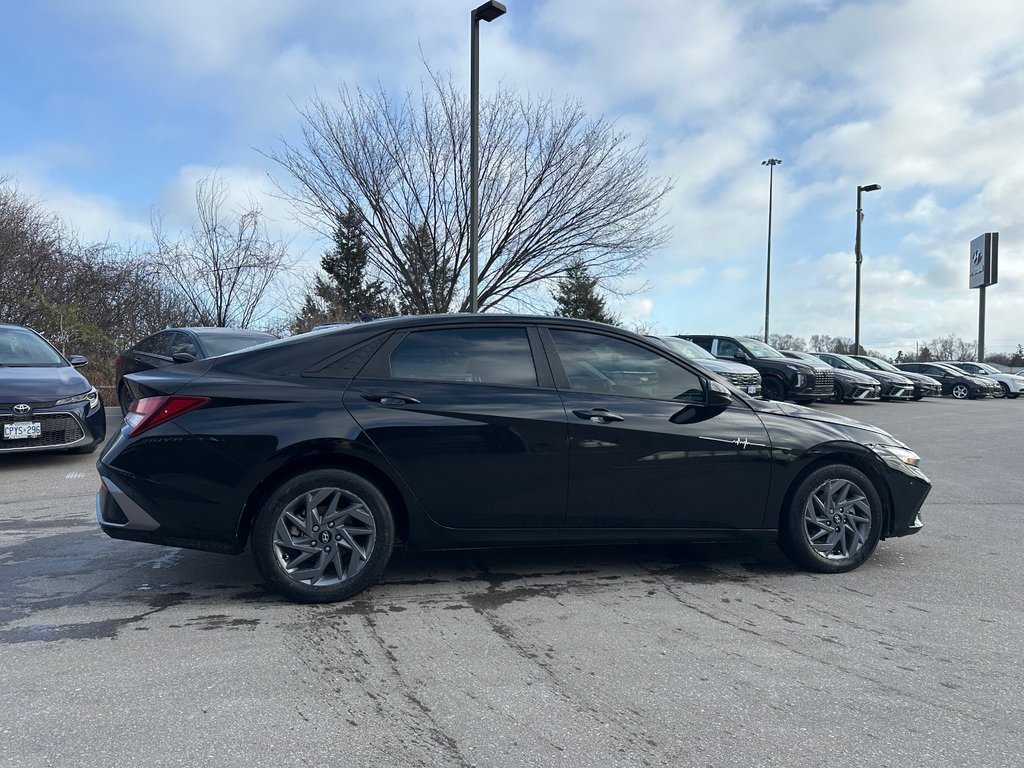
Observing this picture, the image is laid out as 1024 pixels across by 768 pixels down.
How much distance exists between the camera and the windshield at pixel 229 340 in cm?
1015

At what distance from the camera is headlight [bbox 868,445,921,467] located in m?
4.64

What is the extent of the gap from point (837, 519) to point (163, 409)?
3.80 meters

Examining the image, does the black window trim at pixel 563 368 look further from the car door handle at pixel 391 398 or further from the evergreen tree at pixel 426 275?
the evergreen tree at pixel 426 275

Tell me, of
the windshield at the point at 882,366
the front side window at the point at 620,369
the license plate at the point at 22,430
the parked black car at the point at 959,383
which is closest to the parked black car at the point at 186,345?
the license plate at the point at 22,430

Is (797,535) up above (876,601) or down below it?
above

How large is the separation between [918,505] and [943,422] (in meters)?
12.0

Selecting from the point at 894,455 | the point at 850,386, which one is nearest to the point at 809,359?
the point at 850,386

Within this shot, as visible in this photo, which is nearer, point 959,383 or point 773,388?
point 773,388

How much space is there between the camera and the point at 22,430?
24.0 ft

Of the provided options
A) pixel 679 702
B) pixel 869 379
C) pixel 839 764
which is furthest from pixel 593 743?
pixel 869 379

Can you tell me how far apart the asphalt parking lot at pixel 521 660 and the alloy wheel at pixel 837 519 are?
0.19 meters

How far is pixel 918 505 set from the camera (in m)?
4.73

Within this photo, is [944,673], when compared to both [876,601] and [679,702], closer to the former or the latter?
[876,601]

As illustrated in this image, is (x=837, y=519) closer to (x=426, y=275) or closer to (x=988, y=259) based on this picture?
(x=426, y=275)
